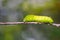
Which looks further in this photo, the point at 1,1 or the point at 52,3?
the point at 52,3

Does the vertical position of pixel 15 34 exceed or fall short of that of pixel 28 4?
it falls short

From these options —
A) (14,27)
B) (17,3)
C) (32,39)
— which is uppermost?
(17,3)

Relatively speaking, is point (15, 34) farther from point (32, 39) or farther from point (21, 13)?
point (21, 13)

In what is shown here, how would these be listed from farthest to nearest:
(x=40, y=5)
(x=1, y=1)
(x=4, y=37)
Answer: (x=40, y=5) < (x=1, y=1) < (x=4, y=37)

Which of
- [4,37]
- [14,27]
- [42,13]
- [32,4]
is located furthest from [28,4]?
[4,37]

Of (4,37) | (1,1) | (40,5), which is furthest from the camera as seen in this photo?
(40,5)

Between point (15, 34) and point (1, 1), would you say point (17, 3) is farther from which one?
point (15, 34)

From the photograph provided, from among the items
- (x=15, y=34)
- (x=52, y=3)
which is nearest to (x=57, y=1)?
(x=52, y=3)
